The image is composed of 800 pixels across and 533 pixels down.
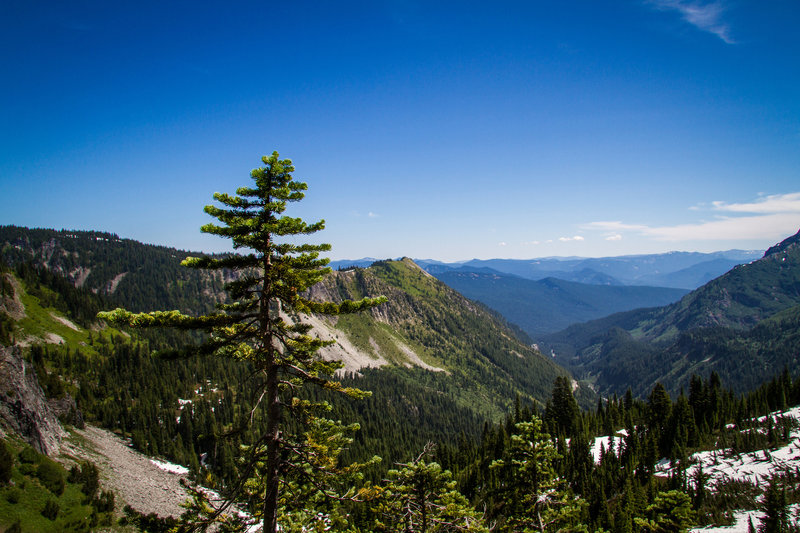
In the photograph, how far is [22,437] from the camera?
61.2m

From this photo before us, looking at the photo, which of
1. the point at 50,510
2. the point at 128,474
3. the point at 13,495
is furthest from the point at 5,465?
the point at 128,474

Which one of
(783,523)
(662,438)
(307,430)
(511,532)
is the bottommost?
(662,438)

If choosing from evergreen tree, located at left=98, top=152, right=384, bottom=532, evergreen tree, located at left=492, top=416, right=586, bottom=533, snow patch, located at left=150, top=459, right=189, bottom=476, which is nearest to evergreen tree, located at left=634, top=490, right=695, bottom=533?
evergreen tree, located at left=492, top=416, right=586, bottom=533

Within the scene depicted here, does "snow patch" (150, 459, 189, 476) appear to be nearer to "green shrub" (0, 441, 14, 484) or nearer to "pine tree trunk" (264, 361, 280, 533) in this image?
"green shrub" (0, 441, 14, 484)

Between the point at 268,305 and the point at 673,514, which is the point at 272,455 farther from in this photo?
the point at 673,514

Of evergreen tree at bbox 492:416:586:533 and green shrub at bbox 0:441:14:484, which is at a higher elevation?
evergreen tree at bbox 492:416:586:533

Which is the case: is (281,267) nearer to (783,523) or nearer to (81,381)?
(783,523)

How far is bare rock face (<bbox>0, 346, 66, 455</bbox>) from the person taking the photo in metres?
62.0

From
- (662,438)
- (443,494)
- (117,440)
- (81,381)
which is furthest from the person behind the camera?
(81,381)

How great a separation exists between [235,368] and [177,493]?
83122 millimetres

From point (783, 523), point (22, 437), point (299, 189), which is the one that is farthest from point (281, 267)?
point (22, 437)

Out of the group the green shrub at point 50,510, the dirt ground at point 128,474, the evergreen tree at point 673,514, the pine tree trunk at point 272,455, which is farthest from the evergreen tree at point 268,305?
the dirt ground at point 128,474

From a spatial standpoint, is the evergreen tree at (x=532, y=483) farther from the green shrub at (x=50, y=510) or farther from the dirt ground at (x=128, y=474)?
the dirt ground at (x=128, y=474)

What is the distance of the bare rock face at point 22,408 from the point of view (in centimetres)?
6203
